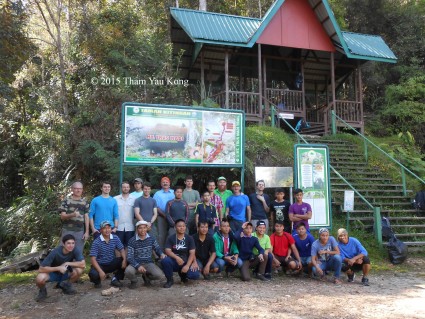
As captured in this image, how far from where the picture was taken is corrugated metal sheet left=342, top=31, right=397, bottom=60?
14782 mm

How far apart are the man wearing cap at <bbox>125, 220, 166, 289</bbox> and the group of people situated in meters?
0.01

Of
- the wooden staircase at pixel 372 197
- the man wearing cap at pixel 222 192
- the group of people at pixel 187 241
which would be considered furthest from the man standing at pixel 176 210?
the wooden staircase at pixel 372 197

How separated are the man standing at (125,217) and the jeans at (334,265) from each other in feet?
10.6

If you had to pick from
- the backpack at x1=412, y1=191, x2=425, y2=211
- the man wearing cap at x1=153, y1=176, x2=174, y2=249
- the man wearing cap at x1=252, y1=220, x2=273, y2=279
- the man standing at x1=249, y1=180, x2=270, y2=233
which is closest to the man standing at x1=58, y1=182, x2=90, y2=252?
the man wearing cap at x1=153, y1=176, x2=174, y2=249

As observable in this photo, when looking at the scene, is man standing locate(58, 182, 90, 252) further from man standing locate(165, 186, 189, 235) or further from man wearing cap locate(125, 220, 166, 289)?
man standing locate(165, 186, 189, 235)

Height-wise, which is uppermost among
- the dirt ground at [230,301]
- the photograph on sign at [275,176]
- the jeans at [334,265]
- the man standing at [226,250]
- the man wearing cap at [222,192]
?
the photograph on sign at [275,176]

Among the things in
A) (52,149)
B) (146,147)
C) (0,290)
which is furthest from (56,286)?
(52,149)

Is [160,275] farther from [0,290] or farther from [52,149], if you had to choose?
[52,149]

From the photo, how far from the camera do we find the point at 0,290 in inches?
231

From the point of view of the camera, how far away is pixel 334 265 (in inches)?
245

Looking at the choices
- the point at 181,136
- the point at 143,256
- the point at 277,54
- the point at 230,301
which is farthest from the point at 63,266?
the point at 277,54

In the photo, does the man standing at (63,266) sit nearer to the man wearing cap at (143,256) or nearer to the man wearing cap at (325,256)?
the man wearing cap at (143,256)

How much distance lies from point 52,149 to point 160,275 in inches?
308

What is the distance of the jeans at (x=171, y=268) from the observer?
5.55 metres
